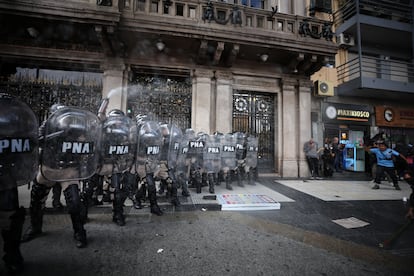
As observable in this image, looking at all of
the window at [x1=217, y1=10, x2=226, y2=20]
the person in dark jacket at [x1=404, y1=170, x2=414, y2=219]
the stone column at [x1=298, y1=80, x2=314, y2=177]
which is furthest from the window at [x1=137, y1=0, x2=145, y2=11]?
the person in dark jacket at [x1=404, y1=170, x2=414, y2=219]

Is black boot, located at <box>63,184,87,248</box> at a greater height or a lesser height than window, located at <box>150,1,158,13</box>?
lesser

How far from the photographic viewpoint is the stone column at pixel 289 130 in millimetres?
8144

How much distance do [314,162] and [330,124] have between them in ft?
11.2

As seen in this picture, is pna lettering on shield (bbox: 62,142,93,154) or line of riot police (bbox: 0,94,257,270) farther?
pna lettering on shield (bbox: 62,142,93,154)

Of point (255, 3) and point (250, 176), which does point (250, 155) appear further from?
point (255, 3)

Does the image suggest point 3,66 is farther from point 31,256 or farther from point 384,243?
point 384,243

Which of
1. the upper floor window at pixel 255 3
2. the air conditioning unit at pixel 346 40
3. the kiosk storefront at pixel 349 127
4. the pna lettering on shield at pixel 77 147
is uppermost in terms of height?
the upper floor window at pixel 255 3

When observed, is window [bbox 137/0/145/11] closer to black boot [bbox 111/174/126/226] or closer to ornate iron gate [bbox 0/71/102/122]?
ornate iron gate [bbox 0/71/102/122]

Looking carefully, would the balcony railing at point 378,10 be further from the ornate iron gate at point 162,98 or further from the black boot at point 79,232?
the black boot at point 79,232

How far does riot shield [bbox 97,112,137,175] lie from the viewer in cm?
278

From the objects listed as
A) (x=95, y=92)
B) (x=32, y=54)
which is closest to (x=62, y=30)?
(x=32, y=54)

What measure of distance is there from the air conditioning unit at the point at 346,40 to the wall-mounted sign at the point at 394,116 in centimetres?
383

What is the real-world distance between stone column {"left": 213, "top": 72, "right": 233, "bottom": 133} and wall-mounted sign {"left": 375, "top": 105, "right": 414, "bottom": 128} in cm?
900

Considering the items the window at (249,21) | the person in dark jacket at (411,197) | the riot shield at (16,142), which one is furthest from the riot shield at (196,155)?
the window at (249,21)
